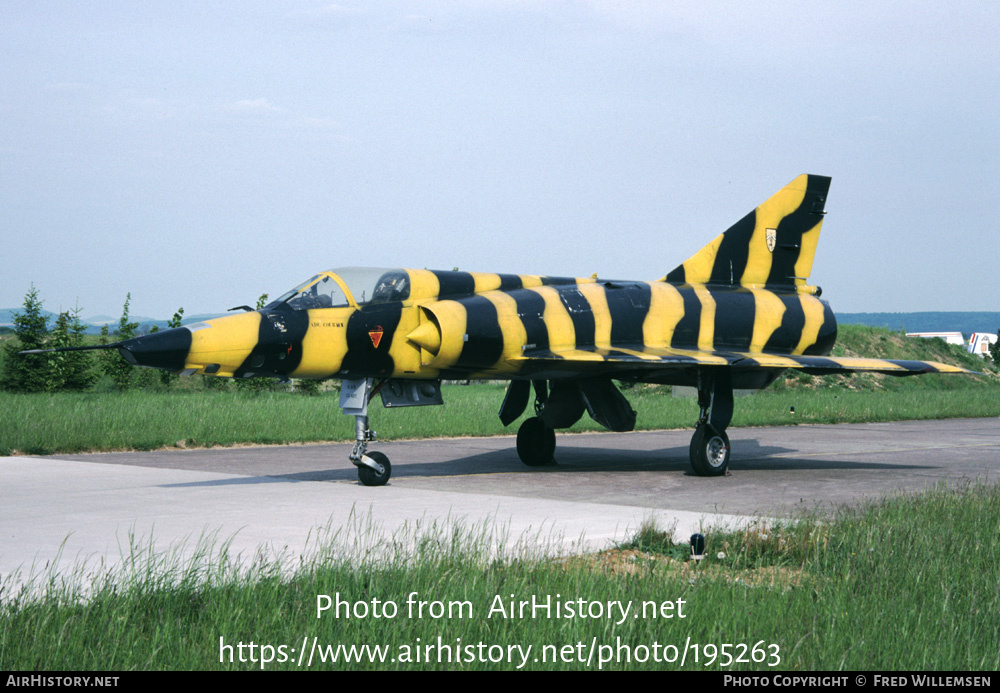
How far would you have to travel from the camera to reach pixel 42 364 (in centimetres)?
3525

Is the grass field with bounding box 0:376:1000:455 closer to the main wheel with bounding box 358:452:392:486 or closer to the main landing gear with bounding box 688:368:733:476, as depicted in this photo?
the main wheel with bounding box 358:452:392:486

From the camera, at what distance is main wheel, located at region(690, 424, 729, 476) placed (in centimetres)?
1388

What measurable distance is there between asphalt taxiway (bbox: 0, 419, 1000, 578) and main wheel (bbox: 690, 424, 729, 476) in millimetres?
207

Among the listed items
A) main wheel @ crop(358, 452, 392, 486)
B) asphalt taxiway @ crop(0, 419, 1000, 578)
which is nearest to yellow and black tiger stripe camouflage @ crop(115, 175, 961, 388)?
main wheel @ crop(358, 452, 392, 486)

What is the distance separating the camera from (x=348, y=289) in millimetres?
12273

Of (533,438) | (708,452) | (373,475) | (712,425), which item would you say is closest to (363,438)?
(373,475)

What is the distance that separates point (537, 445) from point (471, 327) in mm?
3456

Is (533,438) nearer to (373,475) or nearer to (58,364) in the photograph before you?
(373,475)

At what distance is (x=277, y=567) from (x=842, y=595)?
3311 mm

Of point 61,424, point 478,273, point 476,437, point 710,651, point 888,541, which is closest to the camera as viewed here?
point 710,651

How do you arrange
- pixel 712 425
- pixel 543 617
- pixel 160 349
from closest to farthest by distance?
pixel 543 617, pixel 160 349, pixel 712 425

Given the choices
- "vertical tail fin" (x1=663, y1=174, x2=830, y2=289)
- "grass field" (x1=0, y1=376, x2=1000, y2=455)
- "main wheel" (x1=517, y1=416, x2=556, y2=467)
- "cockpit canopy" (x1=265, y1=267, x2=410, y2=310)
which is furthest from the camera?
"grass field" (x1=0, y1=376, x2=1000, y2=455)
